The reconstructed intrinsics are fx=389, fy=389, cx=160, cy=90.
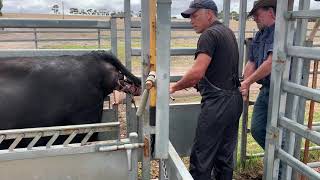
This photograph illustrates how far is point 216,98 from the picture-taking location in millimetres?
3180

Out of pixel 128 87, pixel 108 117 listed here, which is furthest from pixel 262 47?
pixel 108 117

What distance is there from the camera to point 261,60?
140 inches

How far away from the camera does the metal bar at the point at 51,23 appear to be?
334 cm

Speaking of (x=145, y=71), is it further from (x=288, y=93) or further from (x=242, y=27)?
(x=242, y=27)

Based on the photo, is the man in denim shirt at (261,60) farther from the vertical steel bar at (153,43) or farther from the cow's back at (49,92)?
the vertical steel bar at (153,43)

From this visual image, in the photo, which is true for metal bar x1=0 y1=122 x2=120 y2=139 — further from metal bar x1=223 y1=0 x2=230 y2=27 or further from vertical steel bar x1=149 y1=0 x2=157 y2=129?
metal bar x1=223 y1=0 x2=230 y2=27

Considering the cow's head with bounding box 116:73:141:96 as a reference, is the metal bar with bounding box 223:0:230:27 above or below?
above

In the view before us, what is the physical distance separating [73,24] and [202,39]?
1.20 metres

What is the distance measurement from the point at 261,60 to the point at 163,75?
1.97 meters

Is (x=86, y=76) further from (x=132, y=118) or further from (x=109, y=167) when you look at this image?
(x=109, y=167)

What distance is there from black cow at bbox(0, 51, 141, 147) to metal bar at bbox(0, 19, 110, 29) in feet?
0.83

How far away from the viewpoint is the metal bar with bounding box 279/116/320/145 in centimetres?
260

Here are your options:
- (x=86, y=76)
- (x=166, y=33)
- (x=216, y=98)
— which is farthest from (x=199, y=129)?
(x=166, y=33)

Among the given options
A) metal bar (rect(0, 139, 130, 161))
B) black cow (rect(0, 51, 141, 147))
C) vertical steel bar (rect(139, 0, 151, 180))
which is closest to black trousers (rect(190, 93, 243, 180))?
black cow (rect(0, 51, 141, 147))
